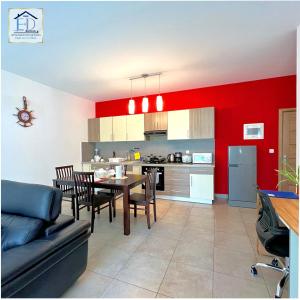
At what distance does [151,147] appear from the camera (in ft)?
16.4

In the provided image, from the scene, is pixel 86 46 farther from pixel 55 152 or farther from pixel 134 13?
pixel 55 152

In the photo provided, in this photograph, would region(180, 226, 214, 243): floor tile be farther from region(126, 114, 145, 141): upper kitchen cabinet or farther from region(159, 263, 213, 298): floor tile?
region(126, 114, 145, 141): upper kitchen cabinet

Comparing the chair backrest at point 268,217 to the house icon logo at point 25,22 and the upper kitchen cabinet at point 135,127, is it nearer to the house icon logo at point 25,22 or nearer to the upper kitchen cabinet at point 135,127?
the house icon logo at point 25,22

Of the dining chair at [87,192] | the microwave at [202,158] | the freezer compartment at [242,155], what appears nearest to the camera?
the dining chair at [87,192]

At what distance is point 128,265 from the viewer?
6.40ft

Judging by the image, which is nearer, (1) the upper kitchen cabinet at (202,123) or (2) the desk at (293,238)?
(2) the desk at (293,238)

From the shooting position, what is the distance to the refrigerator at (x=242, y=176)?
146 inches

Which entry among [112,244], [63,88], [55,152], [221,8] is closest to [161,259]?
[112,244]

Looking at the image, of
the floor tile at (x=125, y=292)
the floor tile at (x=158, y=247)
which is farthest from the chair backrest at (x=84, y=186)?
the floor tile at (x=125, y=292)

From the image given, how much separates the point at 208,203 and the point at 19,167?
157 inches

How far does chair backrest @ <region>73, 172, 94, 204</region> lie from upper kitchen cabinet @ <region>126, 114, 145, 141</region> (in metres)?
2.24

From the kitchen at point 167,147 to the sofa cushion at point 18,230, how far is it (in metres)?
3.08

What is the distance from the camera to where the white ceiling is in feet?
6.15

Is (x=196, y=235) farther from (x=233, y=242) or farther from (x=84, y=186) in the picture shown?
(x=84, y=186)
